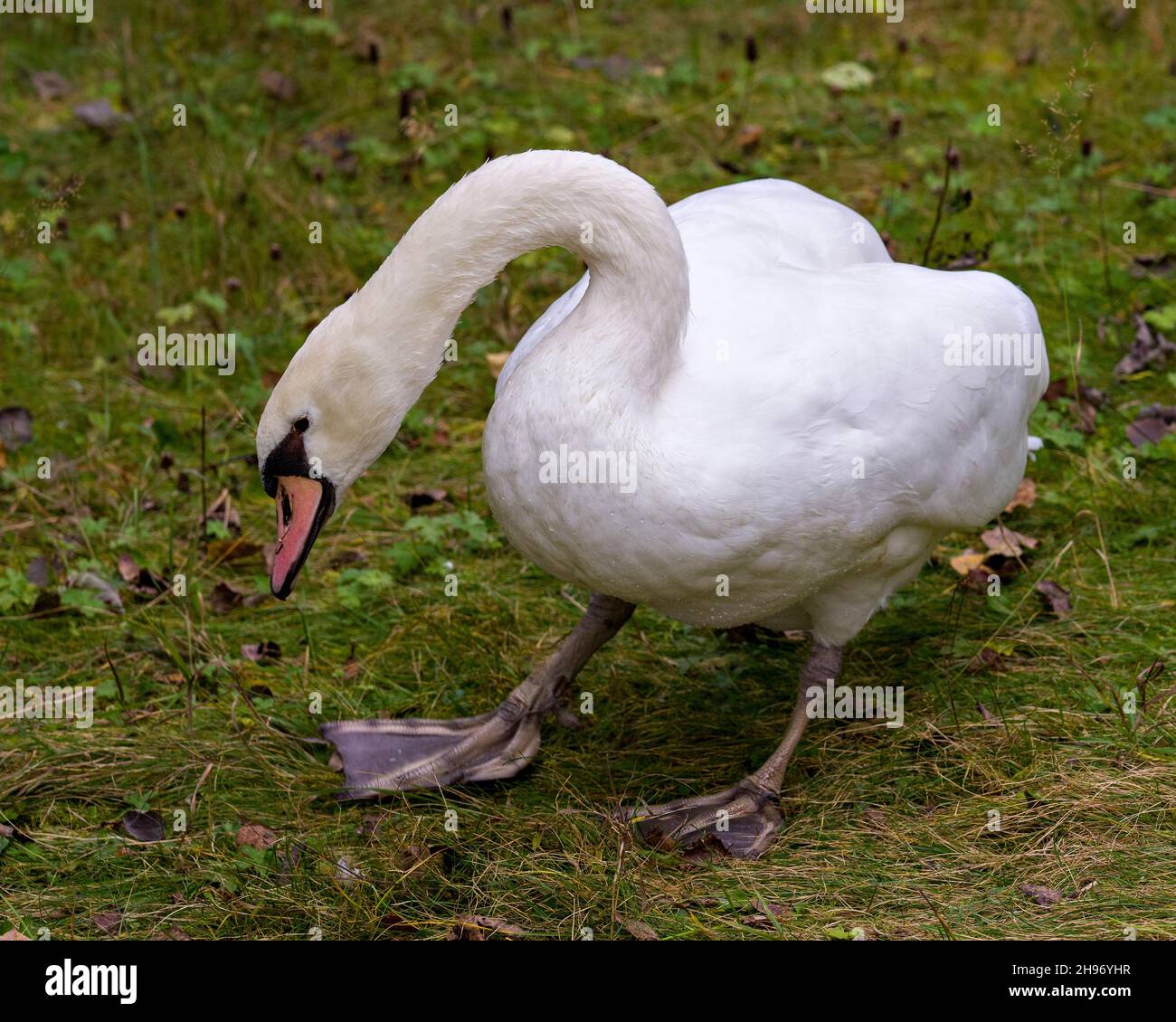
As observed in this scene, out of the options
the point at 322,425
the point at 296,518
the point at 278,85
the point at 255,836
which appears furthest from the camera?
the point at 278,85

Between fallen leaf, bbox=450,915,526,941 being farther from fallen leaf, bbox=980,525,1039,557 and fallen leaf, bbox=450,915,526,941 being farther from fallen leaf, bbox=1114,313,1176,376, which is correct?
fallen leaf, bbox=1114,313,1176,376

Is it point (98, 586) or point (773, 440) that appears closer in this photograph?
point (773, 440)

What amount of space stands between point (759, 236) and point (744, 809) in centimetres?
154

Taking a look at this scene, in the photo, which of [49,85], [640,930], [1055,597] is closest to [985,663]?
[1055,597]

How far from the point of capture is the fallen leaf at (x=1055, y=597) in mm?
4691

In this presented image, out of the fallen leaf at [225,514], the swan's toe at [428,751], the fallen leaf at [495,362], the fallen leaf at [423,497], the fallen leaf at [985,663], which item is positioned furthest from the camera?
the fallen leaf at [495,362]

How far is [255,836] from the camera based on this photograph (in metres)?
3.96

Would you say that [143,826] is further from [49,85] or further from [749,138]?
[49,85]

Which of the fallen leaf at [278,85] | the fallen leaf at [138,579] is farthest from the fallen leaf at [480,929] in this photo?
the fallen leaf at [278,85]

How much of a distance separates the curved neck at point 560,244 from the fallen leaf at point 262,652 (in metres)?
1.51

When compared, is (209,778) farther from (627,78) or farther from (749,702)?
(627,78)

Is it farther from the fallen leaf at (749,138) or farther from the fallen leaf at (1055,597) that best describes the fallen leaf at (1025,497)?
the fallen leaf at (749,138)

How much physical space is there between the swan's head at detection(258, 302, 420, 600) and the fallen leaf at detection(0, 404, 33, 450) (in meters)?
2.32

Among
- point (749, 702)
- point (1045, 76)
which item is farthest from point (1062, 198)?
point (749, 702)
